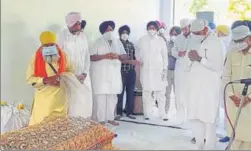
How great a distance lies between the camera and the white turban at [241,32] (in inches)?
120

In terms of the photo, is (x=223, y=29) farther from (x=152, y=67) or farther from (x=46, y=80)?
(x=46, y=80)

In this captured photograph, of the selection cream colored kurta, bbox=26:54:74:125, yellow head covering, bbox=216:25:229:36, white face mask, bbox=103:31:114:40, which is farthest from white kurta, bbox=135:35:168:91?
cream colored kurta, bbox=26:54:74:125

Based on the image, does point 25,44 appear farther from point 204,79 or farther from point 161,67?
point 161,67

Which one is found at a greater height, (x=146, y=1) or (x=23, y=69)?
(x=146, y=1)

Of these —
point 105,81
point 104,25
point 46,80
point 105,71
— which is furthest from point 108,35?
point 46,80

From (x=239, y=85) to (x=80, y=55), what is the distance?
1884 millimetres

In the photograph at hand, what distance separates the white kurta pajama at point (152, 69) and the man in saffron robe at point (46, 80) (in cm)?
208

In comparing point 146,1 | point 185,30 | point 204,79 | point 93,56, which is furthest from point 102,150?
point 146,1

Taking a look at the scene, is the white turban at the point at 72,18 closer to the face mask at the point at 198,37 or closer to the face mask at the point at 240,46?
the face mask at the point at 198,37

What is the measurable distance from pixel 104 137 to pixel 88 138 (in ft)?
0.61

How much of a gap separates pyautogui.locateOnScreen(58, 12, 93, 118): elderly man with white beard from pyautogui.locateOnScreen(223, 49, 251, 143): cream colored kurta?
151 cm

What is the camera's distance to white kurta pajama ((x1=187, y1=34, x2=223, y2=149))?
343cm

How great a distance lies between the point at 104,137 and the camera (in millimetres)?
2428

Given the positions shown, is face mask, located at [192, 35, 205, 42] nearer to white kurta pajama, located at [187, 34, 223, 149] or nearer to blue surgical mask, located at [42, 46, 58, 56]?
white kurta pajama, located at [187, 34, 223, 149]
